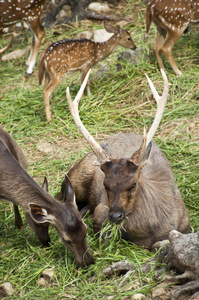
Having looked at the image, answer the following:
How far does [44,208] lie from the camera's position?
412cm

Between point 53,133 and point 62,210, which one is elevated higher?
point 62,210

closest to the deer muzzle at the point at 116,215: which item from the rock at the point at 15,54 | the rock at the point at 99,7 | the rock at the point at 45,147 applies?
the rock at the point at 45,147

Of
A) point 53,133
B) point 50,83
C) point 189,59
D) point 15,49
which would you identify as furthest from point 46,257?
point 15,49

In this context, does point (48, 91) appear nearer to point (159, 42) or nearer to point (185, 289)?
point (159, 42)

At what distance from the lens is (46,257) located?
14.4 ft

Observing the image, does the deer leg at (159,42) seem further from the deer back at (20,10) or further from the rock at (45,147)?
the deer back at (20,10)

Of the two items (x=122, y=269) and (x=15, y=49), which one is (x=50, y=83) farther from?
(x=122, y=269)

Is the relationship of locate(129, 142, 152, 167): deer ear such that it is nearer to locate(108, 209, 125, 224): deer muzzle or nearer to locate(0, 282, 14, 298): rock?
locate(108, 209, 125, 224): deer muzzle

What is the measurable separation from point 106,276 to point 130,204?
2.21 ft

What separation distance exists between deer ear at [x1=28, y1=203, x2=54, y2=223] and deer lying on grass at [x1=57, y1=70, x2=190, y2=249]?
0.55 metres

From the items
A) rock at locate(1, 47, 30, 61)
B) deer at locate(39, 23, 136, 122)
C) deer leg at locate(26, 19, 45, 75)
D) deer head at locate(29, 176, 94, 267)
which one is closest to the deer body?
deer head at locate(29, 176, 94, 267)

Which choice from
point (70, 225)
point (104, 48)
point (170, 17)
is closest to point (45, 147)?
point (104, 48)

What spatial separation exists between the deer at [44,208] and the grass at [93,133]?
0.19m

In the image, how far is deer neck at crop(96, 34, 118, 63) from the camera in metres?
7.71
